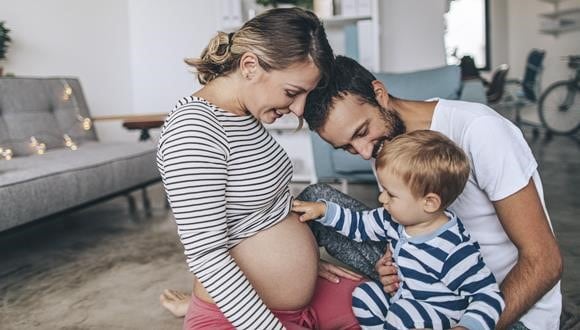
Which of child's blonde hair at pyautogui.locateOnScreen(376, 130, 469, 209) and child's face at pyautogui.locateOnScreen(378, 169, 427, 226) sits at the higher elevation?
child's blonde hair at pyautogui.locateOnScreen(376, 130, 469, 209)

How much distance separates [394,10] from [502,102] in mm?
3561

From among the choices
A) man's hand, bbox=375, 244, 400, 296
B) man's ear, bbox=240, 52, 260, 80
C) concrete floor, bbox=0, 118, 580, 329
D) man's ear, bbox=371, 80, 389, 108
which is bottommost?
concrete floor, bbox=0, 118, 580, 329

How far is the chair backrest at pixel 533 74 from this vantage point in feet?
22.5

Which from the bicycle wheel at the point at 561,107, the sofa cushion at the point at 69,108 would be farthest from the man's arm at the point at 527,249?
the bicycle wheel at the point at 561,107

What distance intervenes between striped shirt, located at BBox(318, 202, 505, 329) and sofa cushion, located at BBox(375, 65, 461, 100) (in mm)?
1642

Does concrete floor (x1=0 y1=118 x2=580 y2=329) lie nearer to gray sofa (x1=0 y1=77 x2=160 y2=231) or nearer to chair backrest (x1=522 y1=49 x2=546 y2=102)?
gray sofa (x1=0 y1=77 x2=160 y2=231)

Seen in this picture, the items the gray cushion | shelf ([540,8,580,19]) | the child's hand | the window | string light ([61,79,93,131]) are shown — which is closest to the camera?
the child's hand

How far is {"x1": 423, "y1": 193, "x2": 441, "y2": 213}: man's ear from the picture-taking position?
103 centimetres

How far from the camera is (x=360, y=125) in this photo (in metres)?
1.12

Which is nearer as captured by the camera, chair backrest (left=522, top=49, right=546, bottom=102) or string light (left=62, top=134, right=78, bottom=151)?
string light (left=62, top=134, right=78, bottom=151)

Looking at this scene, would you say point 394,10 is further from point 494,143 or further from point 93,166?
point 494,143

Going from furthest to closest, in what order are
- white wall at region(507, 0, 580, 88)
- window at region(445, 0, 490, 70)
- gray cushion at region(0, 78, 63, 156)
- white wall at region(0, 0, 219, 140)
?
window at region(445, 0, 490, 70), white wall at region(507, 0, 580, 88), white wall at region(0, 0, 219, 140), gray cushion at region(0, 78, 63, 156)

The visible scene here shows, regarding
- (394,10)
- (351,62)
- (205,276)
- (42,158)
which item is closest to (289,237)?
(205,276)

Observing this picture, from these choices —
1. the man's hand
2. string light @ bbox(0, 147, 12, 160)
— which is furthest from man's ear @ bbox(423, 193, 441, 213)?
string light @ bbox(0, 147, 12, 160)
